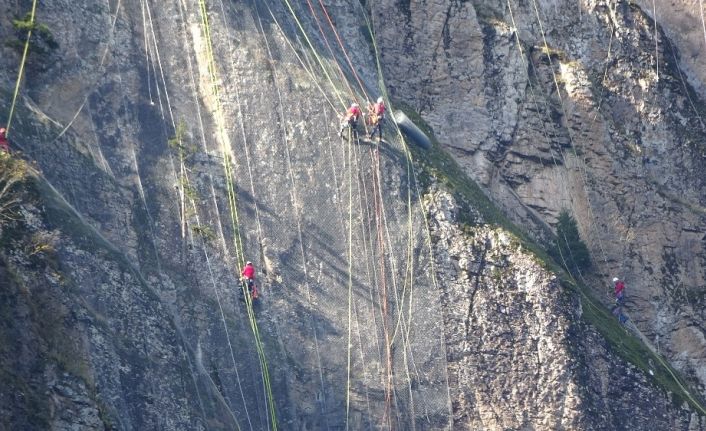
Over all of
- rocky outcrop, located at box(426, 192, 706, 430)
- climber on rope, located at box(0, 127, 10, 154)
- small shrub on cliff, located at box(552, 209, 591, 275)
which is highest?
small shrub on cliff, located at box(552, 209, 591, 275)

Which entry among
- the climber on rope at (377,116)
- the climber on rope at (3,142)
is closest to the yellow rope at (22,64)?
the climber on rope at (3,142)

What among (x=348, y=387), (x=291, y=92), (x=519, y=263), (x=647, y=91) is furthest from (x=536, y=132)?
(x=348, y=387)

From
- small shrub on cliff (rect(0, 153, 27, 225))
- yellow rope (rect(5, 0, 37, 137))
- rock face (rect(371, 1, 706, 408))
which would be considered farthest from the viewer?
rock face (rect(371, 1, 706, 408))

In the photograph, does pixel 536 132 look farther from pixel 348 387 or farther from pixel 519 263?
pixel 348 387

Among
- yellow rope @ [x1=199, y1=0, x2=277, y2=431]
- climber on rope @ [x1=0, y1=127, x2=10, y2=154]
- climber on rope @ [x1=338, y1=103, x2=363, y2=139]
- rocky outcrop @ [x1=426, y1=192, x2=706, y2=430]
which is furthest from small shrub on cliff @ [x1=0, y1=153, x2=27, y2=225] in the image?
rocky outcrop @ [x1=426, y1=192, x2=706, y2=430]

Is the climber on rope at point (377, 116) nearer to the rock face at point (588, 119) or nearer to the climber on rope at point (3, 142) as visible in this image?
the rock face at point (588, 119)

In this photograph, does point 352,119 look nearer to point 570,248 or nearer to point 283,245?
point 283,245

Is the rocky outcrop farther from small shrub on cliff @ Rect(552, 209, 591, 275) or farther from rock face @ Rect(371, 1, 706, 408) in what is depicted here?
rock face @ Rect(371, 1, 706, 408)
